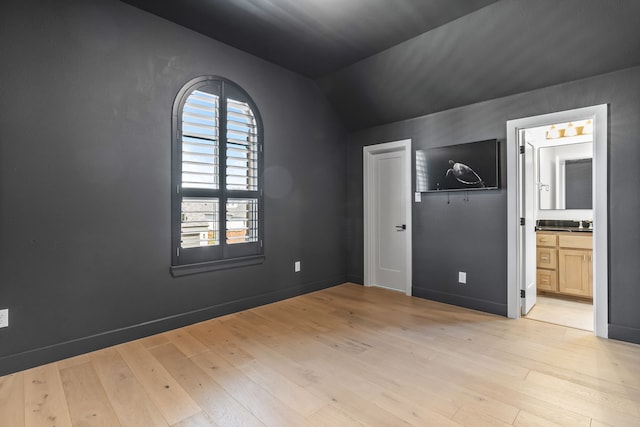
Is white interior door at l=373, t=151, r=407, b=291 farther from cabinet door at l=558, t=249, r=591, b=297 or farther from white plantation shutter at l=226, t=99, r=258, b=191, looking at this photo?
cabinet door at l=558, t=249, r=591, b=297

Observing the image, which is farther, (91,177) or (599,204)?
(599,204)

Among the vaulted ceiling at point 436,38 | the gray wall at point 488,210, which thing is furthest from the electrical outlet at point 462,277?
the vaulted ceiling at point 436,38

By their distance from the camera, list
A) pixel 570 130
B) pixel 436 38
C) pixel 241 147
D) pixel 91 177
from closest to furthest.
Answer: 1. pixel 91 177
2. pixel 436 38
3. pixel 241 147
4. pixel 570 130

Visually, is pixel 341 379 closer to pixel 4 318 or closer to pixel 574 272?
pixel 4 318

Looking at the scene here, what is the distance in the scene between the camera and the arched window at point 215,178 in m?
2.97

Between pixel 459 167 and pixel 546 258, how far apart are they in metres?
1.91

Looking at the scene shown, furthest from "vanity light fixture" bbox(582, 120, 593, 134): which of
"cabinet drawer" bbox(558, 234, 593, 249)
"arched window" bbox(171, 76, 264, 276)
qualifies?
"arched window" bbox(171, 76, 264, 276)

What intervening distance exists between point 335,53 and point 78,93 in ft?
7.97

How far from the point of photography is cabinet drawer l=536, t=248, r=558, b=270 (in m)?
4.12

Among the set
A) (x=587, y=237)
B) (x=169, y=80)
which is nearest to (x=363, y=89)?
(x=169, y=80)

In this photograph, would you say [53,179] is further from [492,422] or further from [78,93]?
[492,422]

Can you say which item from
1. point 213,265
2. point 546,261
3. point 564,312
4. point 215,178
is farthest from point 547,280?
point 215,178

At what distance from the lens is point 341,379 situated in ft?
6.90

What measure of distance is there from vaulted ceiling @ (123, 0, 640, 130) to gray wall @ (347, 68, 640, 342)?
171 mm
